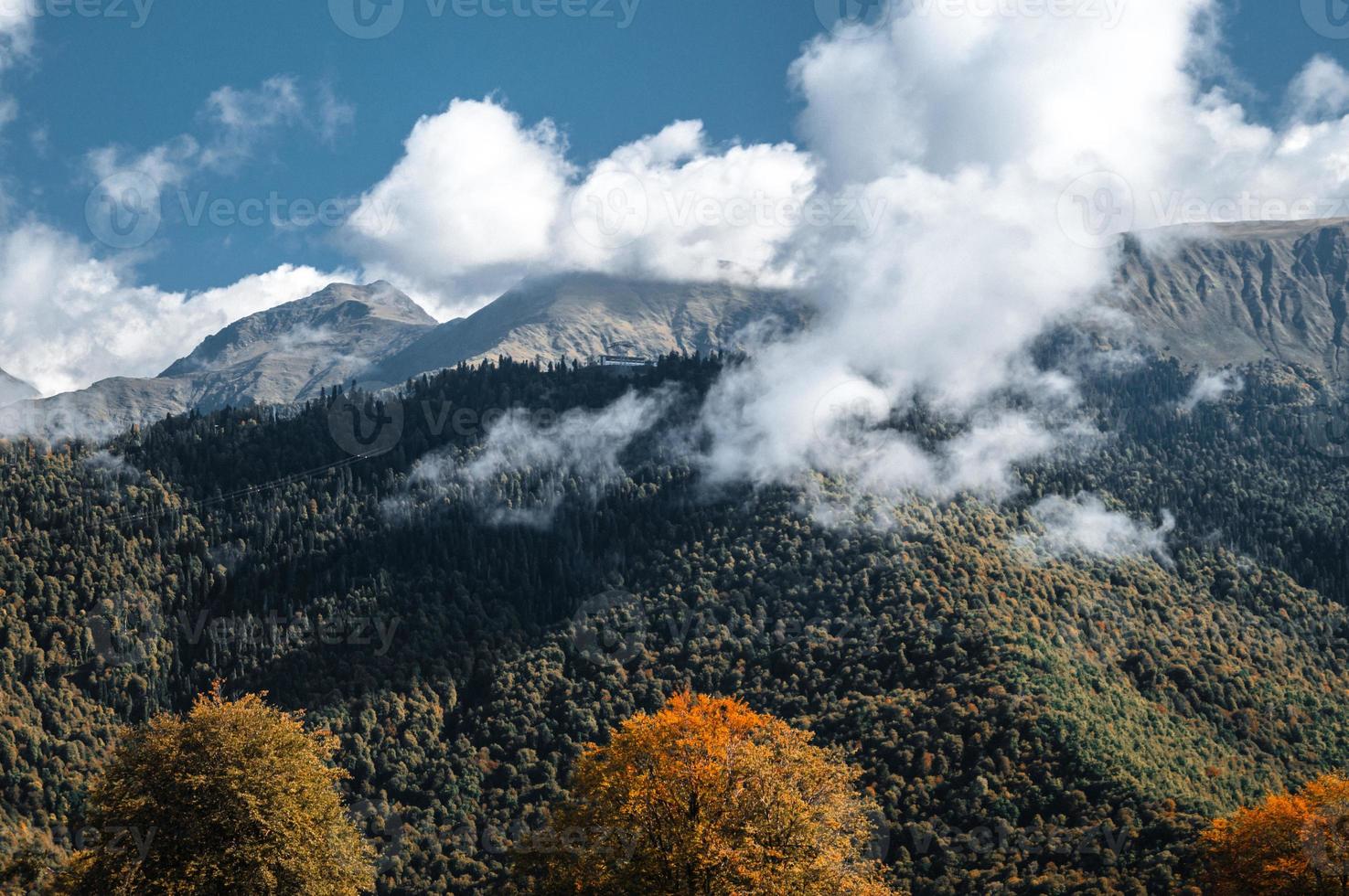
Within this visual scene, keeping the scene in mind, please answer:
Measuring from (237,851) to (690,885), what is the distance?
27432 millimetres

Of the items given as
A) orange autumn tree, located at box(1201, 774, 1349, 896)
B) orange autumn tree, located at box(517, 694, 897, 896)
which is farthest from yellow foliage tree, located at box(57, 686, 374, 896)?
orange autumn tree, located at box(1201, 774, 1349, 896)

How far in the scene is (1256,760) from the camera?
648ft

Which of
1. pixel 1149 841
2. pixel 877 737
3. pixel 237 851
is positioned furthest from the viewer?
pixel 877 737

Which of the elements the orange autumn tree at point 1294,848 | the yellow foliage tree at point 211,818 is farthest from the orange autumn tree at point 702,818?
Answer: the orange autumn tree at point 1294,848

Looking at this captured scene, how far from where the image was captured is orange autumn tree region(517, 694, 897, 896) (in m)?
57.8

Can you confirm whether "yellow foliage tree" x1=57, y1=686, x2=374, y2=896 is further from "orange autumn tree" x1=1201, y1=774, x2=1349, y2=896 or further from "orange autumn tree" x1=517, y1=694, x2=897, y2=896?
"orange autumn tree" x1=1201, y1=774, x2=1349, y2=896

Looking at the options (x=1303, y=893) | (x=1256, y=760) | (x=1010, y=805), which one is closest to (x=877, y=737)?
(x=1010, y=805)

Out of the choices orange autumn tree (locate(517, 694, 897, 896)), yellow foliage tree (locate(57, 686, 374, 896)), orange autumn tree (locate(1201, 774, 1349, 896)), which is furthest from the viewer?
orange autumn tree (locate(1201, 774, 1349, 896))

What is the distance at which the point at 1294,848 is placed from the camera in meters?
70.1

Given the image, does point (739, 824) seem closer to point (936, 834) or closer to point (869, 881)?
point (869, 881)

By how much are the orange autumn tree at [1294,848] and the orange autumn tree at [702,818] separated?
93.1 feet

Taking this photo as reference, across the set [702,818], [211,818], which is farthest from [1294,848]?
[211,818]

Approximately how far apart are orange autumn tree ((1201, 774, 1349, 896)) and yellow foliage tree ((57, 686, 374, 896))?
199ft

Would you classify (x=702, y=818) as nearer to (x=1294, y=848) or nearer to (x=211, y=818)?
(x=211, y=818)
